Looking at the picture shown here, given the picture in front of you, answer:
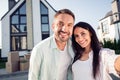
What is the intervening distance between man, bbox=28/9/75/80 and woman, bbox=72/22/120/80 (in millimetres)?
140

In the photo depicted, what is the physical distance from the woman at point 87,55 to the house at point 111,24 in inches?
1269

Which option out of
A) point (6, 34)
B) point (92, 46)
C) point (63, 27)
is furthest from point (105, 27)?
point (63, 27)

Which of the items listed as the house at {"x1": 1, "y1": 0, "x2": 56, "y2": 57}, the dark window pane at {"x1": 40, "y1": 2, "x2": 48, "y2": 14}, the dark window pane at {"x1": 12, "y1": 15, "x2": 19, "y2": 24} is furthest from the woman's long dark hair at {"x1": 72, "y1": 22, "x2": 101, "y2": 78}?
the dark window pane at {"x1": 40, "y1": 2, "x2": 48, "y2": 14}

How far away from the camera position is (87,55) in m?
2.97

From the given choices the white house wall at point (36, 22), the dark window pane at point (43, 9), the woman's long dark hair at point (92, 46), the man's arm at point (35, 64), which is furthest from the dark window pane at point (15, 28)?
the man's arm at point (35, 64)

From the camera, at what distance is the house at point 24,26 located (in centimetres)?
3067

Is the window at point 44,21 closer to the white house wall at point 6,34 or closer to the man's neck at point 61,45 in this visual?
the white house wall at point 6,34

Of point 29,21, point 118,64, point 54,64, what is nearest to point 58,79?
point 54,64

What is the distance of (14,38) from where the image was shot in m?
31.2

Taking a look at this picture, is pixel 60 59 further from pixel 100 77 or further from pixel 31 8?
pixel 31 8

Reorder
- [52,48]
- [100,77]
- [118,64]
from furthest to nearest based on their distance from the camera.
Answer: [52,48]
[100,77]
[118,64]

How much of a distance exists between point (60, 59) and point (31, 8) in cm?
2871

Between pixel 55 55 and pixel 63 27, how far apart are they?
1.07ft

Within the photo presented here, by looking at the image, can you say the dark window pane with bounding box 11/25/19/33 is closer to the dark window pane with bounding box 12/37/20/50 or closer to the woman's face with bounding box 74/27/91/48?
the dark window pane with bounding box 12/37/20/50
